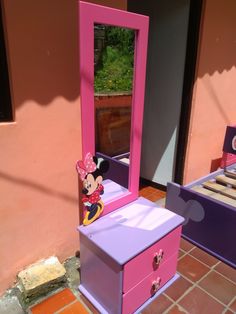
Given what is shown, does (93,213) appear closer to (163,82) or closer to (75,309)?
(75,309)

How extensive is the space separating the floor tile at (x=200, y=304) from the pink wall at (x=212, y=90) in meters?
1.37

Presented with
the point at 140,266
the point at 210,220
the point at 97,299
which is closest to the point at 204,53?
the point at 210,220

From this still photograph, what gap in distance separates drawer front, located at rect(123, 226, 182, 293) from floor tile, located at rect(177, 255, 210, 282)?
1.00 ft

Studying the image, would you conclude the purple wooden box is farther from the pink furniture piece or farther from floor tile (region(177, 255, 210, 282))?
the pink furniture piece

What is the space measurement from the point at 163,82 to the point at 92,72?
153cm

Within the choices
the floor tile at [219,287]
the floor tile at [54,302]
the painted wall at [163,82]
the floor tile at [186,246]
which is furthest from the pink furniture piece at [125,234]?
the painted wall at [163,82]

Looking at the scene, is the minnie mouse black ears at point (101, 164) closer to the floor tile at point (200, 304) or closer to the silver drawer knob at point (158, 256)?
the silver drawer knob at point (158, 256)

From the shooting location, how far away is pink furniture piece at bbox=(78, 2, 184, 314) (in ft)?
4.85

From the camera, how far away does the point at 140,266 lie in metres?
1.59

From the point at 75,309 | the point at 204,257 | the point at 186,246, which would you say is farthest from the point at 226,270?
the point at 75,309

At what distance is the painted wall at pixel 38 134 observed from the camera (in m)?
1.44

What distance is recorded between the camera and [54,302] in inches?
68.9

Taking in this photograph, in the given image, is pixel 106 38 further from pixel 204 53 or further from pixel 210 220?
pixel 210 220

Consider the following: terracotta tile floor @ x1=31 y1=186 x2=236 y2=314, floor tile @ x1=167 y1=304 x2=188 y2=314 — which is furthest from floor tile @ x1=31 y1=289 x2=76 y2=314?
floor tile @ x1=167 y1=304 x2=188 y2=314
